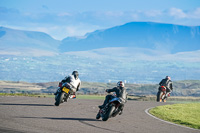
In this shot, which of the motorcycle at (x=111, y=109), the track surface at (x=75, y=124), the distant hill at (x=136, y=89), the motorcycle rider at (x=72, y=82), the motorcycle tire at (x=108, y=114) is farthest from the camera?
the distant hill at (x=136, y=89)

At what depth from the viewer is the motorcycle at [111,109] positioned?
17914mm

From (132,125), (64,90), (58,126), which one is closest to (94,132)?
(58,126)

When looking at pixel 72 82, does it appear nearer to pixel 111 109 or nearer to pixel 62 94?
pixel 62 94

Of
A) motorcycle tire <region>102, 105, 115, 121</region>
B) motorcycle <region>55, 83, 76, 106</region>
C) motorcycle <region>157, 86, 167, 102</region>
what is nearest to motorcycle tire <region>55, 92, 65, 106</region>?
motorcycle <region>55, 83, 76, 106</region>

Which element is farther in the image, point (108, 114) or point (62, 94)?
point (62, 94)

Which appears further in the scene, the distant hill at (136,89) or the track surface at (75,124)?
the distant hill at (136,89)

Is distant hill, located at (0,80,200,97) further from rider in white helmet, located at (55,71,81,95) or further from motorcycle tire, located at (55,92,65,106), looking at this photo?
motorcycle tire, located at (55,92,65,106)

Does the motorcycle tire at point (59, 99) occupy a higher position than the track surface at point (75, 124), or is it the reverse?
the motorcycle tire at point (59, 99)

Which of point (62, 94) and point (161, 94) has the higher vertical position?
point (161, 94)

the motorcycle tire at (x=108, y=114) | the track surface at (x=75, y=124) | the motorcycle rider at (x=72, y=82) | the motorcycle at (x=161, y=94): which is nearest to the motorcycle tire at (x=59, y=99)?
the motorcycle rider at (x=72, y=82)

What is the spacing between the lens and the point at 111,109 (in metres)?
18.1

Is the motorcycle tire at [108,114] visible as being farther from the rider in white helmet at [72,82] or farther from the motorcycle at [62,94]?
the rider in white helmet at [72,82]

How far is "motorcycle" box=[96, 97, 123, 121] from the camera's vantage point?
58.8 feet

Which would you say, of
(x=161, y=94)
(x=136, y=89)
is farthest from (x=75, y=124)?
(x=136, y=89)
